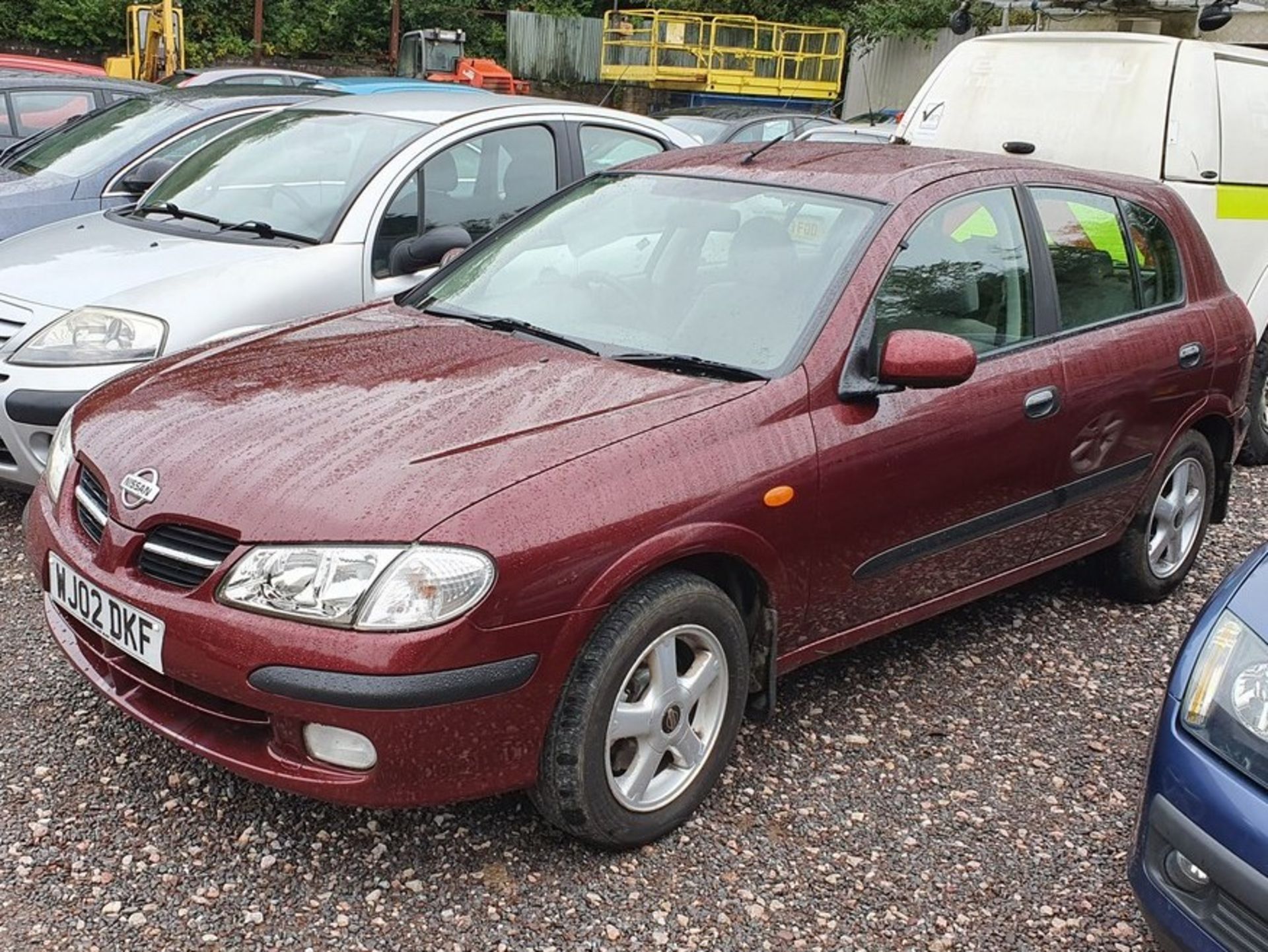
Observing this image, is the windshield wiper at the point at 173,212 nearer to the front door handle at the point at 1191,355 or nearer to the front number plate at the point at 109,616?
the front number plate at the point at 109,616

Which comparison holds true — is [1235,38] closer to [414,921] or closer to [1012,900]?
[1012,900]

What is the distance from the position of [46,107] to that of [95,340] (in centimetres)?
547

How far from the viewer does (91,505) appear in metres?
3.03

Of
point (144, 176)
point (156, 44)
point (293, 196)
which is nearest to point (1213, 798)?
point (293, 196)

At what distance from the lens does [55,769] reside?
10.5 feet

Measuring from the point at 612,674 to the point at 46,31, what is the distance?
28.7 metres

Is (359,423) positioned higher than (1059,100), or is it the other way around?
(1059,100)

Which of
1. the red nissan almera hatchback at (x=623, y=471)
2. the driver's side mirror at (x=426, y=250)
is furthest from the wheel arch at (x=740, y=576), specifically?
the driver's side mirror at (x=426, y=250)

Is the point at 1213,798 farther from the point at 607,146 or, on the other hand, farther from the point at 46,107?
the point at 46,107

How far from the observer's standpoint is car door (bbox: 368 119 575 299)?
516 cm

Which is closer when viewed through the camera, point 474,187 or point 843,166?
point 843,166

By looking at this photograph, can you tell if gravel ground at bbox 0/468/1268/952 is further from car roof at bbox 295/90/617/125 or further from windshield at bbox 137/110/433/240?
car roof at bbox 295/90/617/125

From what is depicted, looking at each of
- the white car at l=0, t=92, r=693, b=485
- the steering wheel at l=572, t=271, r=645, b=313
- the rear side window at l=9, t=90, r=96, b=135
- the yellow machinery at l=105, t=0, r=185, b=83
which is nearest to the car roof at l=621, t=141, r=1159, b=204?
the steering wheel at l=572, t=271, r=645, b=313

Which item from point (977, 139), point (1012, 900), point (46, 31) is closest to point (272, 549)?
point (1012, 900)
